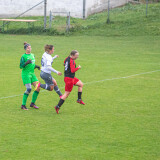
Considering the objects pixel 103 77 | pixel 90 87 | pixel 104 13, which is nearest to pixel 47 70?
pixel 90 87

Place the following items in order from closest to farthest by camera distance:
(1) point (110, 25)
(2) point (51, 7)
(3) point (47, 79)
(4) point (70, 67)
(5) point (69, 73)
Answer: (4) point (70, 67)
(5) point (69, 73)
(3) point (47, 79)
(1) point (110, 25)
(2) point (51, 7)

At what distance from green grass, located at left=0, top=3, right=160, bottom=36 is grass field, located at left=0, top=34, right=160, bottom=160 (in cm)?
1239

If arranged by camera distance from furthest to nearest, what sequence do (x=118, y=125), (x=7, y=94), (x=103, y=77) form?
(x=103, y=77) → (x=7, y=94) → (x=118, y=125)

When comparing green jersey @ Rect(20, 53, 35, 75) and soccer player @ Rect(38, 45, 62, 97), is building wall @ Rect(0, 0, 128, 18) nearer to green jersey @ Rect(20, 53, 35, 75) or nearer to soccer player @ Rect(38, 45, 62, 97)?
green jersey @ Rect(20, 53, 35, 75)

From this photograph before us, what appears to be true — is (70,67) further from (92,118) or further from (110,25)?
(110,25)

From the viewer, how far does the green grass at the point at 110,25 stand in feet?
110

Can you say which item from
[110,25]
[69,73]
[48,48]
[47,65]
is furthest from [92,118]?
[110,25]

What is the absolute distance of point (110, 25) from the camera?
35.5 m

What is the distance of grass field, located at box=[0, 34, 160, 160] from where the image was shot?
821 centimetres

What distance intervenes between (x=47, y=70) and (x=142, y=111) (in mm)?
2939

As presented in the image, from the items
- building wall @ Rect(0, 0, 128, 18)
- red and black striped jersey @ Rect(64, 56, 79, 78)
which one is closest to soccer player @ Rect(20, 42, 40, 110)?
red and black striped jersey @ Rect(64, 56, 79, 78)

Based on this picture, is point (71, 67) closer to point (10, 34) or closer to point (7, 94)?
point (7, 94)

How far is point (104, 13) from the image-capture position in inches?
1604

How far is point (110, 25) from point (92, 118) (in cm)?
2549
